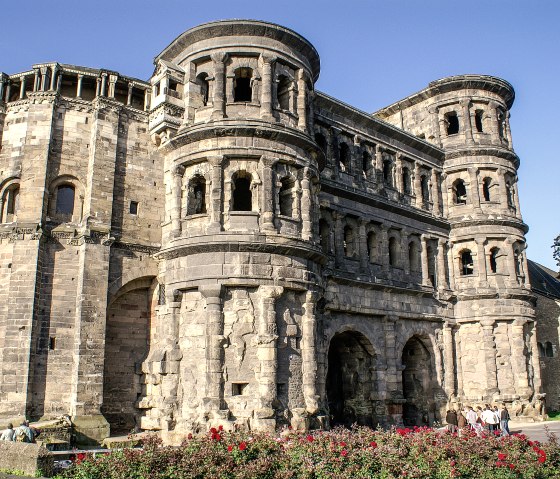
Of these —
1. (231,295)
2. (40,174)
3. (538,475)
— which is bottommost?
(538,475)

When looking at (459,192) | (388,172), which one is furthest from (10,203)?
(459,192)

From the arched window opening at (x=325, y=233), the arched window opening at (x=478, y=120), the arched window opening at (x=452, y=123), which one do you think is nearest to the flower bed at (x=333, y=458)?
the arched window opening at (x=325, y=233)

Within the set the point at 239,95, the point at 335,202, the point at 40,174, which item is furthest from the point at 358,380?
the point at 40,174

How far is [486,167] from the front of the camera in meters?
30.6

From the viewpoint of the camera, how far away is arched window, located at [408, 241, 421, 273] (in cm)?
2809

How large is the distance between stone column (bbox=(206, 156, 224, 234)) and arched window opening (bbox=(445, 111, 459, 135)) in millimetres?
17239

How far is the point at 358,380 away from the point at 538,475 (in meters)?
13.0

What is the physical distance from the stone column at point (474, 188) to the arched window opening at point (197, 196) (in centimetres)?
1540

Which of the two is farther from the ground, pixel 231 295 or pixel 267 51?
pixel 267 51

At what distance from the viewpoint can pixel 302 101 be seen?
839 inches

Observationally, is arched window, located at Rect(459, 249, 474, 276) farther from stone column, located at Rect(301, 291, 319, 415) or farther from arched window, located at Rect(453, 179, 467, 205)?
stone column, located at Rect(301, 291, 319, 415)

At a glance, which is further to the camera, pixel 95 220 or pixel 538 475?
pixel 95 220

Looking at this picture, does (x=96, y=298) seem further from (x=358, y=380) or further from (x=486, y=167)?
(x=486, y=167)

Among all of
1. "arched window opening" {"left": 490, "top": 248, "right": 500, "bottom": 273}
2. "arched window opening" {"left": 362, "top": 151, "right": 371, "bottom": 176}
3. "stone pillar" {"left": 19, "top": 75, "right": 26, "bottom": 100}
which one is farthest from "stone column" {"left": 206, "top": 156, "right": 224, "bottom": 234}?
"arched window opening" {"left": 490, "top": 248, "right": 500, "bottom": 273}
